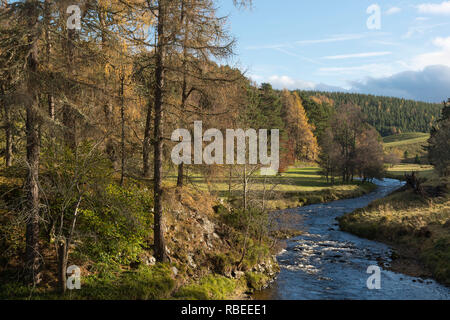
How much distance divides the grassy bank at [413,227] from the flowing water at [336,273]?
1.00 metres

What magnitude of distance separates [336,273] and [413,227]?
33.9 feet

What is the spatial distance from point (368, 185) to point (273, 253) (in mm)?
40013

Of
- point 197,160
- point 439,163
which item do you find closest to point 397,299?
point 197,160

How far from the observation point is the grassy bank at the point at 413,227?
732 inches

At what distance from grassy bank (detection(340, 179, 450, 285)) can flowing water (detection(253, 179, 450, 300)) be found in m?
1.00

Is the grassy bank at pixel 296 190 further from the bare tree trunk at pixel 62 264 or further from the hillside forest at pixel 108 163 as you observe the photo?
the bare tree trunk at pixel 62 264

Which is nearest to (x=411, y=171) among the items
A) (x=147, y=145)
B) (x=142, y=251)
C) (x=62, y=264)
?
(x=147, y=145)

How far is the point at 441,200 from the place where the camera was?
97.5ft

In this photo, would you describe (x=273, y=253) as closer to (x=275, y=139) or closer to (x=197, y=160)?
(x=197, y=160)

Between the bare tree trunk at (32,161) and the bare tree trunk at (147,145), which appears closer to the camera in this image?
the bare tree trunk at (32,161)

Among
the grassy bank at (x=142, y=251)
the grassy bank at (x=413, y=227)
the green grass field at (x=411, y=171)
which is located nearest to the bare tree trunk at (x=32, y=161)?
the grassy bank at (x=142, y=251)

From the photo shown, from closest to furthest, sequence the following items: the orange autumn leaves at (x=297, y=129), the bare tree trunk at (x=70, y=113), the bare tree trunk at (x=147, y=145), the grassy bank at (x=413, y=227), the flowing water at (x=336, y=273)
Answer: the bare tree trunk at (x=70, y=113) → the flowing water at (x=336, y=273) → the bare tree trunk at (x=147, y=145) → the grassy bank at (x=413, y=227) → the orange autumn leaves at (x=297, y=129)

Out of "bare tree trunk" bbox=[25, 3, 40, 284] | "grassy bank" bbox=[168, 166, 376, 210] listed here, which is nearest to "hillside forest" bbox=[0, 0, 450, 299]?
Result: "bare tree trunk" bbox=[25, 3, 40, 284]
